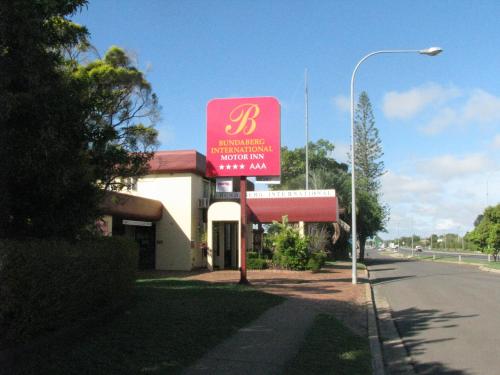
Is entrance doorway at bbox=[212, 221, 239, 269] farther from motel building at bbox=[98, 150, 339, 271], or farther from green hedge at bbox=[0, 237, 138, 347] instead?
green hedge at bbox=[0, 237, 138, 347]

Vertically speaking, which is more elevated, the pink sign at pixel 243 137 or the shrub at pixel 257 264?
the pink sign at pixel 243 137

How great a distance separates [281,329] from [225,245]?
22.5m

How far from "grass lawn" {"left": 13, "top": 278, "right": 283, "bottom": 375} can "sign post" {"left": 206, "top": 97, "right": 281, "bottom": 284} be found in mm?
7334

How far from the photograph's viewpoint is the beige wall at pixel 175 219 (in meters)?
27.6

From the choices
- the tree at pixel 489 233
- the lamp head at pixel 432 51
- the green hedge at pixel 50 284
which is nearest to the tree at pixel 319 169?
the tree at pixel 489 233

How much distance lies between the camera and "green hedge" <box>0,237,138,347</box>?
585 cm

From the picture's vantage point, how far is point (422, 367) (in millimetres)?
7387

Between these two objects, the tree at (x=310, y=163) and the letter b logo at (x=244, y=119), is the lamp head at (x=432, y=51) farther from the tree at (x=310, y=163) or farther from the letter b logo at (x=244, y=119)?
the tree at (x=310, y=163)

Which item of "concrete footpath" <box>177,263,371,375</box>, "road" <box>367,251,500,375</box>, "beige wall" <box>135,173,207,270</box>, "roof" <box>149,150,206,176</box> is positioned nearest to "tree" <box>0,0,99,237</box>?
"concrete footpath" <box>177,263,371,375</box>

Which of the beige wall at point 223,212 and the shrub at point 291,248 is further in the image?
the beige wall at point 223,212

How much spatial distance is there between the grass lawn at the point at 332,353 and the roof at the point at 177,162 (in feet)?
61.1

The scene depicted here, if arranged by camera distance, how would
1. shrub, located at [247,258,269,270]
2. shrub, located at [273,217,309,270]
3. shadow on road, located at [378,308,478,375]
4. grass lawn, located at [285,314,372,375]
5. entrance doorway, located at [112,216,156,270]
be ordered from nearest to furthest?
grass lawn, located at [285,314,372,375]
shadow on road, located at [378,308,478,375]
shrub, located at [273,217,309,270]
shrub, located at [247,258,269,270]
entrance doorway, located at [112,216,156,270]

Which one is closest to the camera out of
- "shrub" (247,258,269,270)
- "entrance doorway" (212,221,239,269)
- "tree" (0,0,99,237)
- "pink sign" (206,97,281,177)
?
"tree" (0,0,99,237)

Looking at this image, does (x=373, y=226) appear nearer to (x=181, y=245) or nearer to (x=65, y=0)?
(x=181, y=245)
